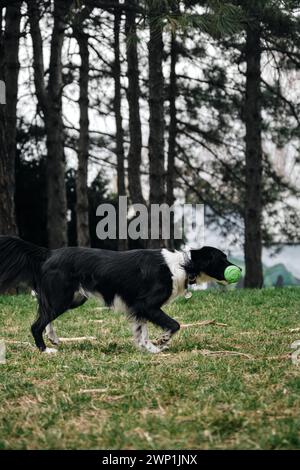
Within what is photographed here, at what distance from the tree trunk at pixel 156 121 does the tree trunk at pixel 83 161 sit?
13.5 feet

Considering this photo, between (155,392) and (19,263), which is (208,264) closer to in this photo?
(19,263)

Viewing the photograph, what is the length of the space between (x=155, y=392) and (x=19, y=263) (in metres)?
2.94

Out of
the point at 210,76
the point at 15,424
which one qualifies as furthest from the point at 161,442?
the point at 210,76

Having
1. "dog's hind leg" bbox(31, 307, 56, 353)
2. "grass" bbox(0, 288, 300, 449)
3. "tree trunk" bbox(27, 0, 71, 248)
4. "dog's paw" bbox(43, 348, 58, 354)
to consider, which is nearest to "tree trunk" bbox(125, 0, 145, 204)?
"tree trunk" bbox(27, 0, 71, 248)

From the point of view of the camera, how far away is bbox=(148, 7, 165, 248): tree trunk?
51.0 ft

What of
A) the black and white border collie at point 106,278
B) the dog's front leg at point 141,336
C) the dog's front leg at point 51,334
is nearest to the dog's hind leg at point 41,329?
the black and white border collie at point 106,278

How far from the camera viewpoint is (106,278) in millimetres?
7676

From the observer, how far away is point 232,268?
25.8ft

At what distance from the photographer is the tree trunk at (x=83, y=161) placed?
19.7m

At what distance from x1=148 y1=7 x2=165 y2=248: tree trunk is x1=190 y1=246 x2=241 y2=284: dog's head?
7.68 meters

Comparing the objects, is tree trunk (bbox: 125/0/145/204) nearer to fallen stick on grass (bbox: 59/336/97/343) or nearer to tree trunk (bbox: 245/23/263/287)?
tree trunk (bbox: 245/23/263/287)

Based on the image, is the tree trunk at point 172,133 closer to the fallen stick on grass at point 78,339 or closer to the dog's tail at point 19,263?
the fallen stick on grass at point 78,339

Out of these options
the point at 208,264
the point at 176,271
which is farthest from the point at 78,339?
the point at 208,264

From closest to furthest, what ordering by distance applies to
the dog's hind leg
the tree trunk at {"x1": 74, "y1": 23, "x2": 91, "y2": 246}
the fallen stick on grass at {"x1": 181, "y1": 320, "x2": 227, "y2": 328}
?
the dog's hind leg, the fallen stick on grass at {"x1": 181, "y1": 320, "x2": 227, "y2": 328}, the tree trunk at {"x1": 74, "y1": 23, "x2": 91, "y2": 246}
